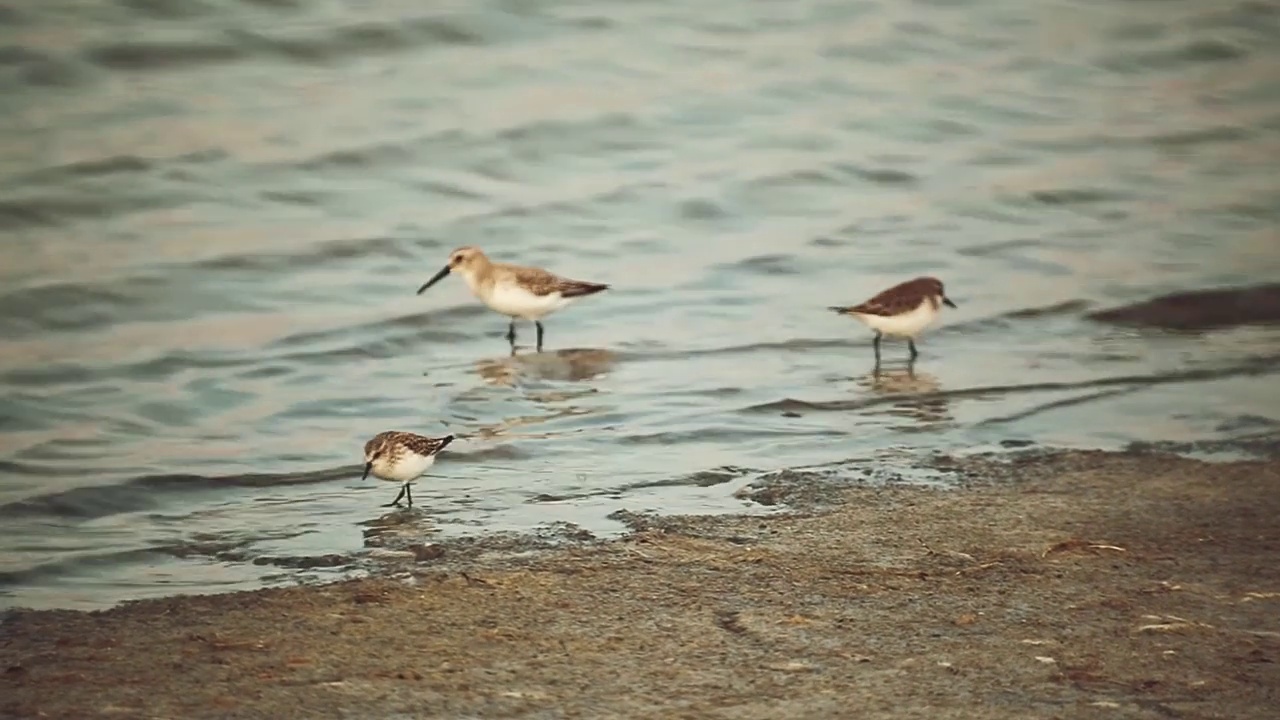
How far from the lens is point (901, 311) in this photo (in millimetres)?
11508

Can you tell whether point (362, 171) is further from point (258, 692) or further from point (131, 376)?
point (258, 692)

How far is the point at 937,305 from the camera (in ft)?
38.8

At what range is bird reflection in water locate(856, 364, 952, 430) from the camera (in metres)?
9.92

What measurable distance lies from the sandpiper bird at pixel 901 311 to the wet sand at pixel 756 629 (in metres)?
4.02

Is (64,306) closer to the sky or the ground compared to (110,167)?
closer to the ground

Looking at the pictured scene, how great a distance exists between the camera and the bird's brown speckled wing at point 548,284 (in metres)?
12.7

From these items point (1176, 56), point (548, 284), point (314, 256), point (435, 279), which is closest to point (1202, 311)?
point (548, 284)

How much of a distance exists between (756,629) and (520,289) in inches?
274

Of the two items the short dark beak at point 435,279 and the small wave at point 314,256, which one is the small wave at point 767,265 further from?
the small wave at point 314,256

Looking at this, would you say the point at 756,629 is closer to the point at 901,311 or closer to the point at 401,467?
the point at 401,467

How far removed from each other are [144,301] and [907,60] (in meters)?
9.78

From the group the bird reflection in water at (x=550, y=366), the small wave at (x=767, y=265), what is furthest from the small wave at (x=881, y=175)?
the bird reflection in water at (x=550, y=366)

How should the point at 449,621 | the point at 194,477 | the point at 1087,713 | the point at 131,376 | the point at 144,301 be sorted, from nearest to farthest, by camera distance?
1. the point at 1087,713
2. the point at 449,621
3. the point at 194,477
4. the point at 131,376
5. the point at 144,301

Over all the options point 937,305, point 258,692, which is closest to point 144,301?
point 937,305
